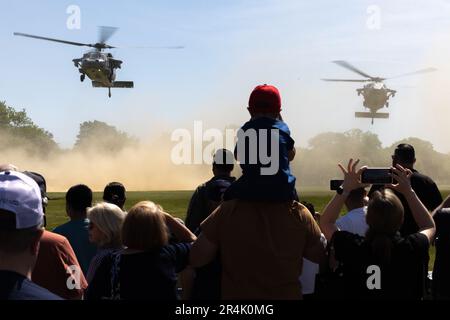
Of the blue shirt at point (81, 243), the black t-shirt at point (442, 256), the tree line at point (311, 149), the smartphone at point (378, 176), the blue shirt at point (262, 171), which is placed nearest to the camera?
the blue shirt at point (262, 171)

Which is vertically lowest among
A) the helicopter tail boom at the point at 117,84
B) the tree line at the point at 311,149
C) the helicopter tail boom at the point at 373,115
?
the tree line at the point at 311,149

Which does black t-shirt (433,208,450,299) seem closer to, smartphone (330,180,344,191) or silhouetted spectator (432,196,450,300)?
silhouetted spectator (432,196,450,300)

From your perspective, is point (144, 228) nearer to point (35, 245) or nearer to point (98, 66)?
point (35, 245)

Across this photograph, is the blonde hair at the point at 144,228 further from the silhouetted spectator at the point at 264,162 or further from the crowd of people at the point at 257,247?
the silhouetted spectator at the point at 264,162

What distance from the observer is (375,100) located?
54125mm

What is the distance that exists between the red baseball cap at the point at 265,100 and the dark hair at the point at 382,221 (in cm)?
86

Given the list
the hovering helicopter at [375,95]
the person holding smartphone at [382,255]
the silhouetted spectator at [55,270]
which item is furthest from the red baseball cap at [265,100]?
the hovering helicopter at [375,95]

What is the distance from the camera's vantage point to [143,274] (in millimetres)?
4035

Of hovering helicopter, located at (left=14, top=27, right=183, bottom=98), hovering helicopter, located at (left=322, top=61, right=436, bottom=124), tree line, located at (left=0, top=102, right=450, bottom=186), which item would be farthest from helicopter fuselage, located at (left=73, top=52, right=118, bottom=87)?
tree line, located at (left=0, top=102, right=450, bottom=186)

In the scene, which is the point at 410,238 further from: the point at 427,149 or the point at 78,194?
the point at 427,149

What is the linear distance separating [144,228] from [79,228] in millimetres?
1972

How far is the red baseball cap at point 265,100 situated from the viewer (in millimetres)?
4082

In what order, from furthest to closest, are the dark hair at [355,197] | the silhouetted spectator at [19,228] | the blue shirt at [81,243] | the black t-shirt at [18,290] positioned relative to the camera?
the blue shirt at [81,243], the dark hair at [355,197], the silhouetted spectator at [19,228], the black t-shirt at [18,290]
